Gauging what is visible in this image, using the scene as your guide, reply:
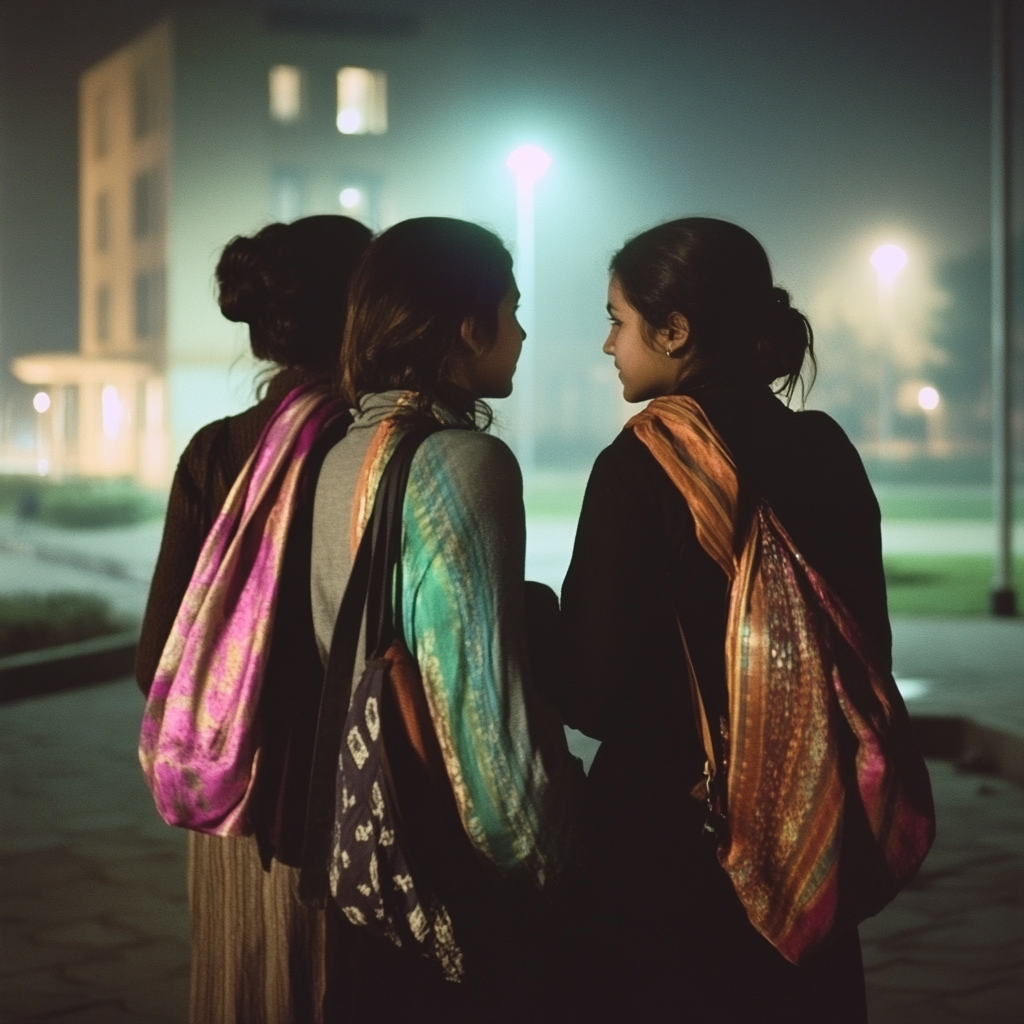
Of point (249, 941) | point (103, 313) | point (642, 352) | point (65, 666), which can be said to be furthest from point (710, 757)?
point (103, 313)

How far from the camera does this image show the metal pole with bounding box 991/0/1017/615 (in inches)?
630

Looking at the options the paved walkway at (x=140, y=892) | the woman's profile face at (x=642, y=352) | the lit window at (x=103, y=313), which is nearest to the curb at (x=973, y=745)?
the paved walkway at (x=140, y=892)

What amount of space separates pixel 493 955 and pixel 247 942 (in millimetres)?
602

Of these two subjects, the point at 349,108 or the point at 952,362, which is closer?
the point at 349,108

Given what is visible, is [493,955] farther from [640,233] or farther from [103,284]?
[103,284]

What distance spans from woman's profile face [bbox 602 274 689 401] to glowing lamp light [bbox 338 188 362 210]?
172 feet

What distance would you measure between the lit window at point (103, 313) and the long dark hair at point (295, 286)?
55861 millimetres

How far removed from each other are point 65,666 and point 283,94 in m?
43.8

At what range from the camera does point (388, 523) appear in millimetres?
2561

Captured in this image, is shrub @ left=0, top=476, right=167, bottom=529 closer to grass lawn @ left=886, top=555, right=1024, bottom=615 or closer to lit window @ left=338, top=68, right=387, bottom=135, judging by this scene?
grass lawn @ left=886, top=555, right=1024, bottom=615

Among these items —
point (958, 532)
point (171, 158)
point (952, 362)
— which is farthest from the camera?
point (952, 362)

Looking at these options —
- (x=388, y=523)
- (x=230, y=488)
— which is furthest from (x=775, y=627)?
(x=230, y=488)

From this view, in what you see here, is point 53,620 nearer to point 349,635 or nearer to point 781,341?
point 349,635

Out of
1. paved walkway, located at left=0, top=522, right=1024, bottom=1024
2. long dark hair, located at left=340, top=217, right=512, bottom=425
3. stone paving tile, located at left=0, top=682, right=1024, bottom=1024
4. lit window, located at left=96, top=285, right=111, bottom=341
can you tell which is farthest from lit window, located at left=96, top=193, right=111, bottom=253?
long dark hair, located at left=340, top=217, right=512, bottom=425
